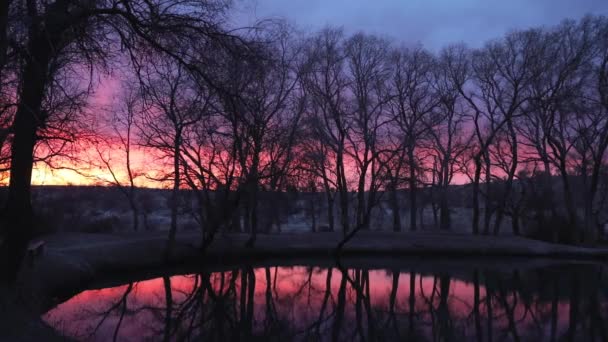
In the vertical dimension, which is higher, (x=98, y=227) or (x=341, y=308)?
(x=98, y=227)

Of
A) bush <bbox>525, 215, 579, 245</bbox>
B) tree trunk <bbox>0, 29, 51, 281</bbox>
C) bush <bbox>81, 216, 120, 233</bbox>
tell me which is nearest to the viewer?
tree trunk <bbox>0, 29, 51, 281</bbox>

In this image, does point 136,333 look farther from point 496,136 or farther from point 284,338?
point 496,136


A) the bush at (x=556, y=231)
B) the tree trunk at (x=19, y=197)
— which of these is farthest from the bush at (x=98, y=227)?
the bush at (x=556, y=231)

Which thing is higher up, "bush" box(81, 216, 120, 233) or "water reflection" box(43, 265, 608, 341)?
"bush" box(81, 216, 120, 233)

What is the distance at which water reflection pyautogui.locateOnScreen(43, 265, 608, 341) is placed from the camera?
35.4 feet

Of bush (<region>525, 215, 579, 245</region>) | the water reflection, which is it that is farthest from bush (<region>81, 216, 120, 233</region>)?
bush (<region>525, 215, 579, 245</region>)

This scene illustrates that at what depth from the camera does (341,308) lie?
13.8 metres

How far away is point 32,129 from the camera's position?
366 inches

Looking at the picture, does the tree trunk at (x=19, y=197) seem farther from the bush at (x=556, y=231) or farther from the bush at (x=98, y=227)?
the bush at (x=556, y=231)

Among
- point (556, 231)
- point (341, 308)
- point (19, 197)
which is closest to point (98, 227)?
point (341, 308)

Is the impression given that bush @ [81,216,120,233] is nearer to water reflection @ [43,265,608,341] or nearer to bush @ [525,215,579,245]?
water reflection @ [43,265,608,341]

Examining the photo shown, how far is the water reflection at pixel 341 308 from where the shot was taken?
1080 cm

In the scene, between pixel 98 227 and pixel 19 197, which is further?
pixel 98 227

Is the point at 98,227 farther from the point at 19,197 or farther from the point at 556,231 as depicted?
the point at 556,231
